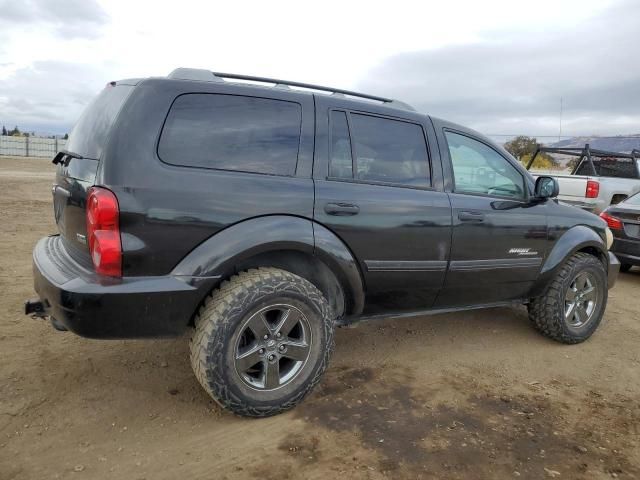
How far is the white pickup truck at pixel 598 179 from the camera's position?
9180mm

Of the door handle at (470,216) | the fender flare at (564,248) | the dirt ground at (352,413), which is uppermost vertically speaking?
the door handle at (470,216)

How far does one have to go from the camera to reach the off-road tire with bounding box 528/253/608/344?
4.38 m

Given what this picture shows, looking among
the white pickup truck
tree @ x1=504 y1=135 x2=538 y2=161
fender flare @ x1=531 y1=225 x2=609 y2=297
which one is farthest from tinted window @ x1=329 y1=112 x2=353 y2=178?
tree @ x1=504 y1=135 x2=538 y2=161

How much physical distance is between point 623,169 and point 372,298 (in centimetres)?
909

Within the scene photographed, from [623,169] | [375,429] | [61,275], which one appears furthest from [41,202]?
[623,169]

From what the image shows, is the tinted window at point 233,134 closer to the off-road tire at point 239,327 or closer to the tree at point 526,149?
the off-road tire at point 239,327

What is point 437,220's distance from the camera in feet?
11.7

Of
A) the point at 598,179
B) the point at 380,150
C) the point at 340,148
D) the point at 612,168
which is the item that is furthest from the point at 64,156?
the point at 612,168

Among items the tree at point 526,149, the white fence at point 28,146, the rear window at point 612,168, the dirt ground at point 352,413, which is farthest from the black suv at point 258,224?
the white fence at point 28,146

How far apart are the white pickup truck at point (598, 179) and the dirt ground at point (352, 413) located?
17.4ft

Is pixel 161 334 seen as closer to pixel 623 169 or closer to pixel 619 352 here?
pixel 619 352

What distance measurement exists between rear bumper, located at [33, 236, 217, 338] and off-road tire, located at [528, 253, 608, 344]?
2.95 metres

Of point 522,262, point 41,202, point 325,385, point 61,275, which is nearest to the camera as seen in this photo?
point 61,275

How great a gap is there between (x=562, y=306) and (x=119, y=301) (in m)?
3.51
